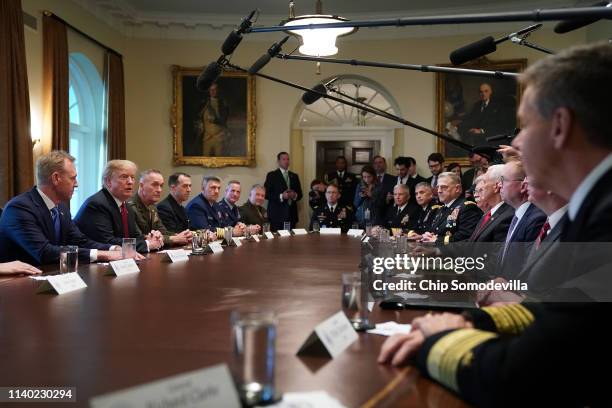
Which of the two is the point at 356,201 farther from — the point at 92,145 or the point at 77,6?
the point at 77,6

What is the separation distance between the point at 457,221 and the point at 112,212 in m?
2.97

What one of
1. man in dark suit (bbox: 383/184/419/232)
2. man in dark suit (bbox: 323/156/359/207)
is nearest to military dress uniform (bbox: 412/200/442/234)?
man in dark suit (bbox: 383/184/419/232)

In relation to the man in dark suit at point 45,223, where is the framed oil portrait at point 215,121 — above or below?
above

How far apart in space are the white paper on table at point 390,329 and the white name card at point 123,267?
152 cm

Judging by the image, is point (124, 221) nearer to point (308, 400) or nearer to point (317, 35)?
point (317, 35)

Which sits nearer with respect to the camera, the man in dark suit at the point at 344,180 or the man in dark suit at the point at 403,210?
the man in dark suit at the point at 403,210

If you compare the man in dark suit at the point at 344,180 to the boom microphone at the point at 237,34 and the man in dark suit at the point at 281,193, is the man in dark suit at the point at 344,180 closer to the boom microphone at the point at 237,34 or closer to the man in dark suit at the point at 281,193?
the man in dark suit at the point at 281,193

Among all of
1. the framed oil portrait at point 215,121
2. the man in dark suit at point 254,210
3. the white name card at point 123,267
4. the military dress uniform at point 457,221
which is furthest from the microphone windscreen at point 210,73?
the framed oil portrait at point 215,121

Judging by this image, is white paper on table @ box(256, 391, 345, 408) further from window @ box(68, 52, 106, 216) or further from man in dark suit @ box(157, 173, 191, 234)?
window @ box(68, 52, 106, 216)

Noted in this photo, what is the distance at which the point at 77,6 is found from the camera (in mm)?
7625

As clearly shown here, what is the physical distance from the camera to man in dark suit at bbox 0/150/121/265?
10.4 ft

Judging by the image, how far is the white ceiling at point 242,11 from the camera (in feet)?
27.5

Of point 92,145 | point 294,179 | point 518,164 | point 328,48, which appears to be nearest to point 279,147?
point 294,179

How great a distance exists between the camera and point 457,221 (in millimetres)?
4875
